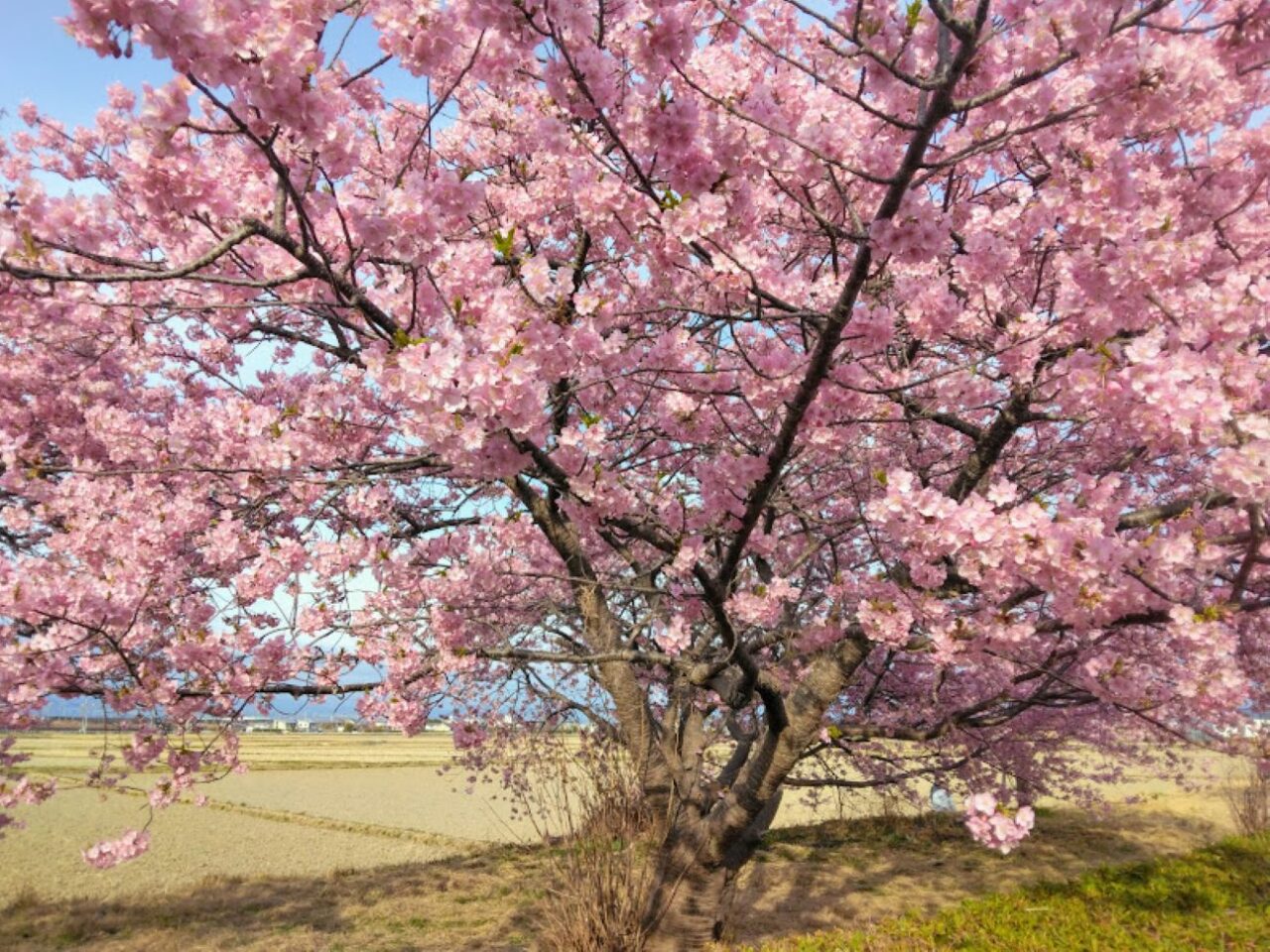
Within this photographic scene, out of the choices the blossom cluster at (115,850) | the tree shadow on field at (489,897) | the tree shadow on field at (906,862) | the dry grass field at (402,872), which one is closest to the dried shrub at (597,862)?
the tree shadow on field at (489,897)

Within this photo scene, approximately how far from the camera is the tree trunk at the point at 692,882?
517 centimetres

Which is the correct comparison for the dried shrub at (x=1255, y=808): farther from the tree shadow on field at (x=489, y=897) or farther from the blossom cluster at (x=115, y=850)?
the blossom cluster at (x=115, y=850)

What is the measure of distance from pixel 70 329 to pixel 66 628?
9.80ft

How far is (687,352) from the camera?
14.1ft

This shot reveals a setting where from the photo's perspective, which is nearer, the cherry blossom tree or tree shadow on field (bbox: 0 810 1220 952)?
the cherry blossom tree

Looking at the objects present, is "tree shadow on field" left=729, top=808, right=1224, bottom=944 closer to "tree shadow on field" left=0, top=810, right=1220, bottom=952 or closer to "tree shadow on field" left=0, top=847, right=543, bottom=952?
"tree shadow on field" left=0, top=810, right=1220, bottom=952

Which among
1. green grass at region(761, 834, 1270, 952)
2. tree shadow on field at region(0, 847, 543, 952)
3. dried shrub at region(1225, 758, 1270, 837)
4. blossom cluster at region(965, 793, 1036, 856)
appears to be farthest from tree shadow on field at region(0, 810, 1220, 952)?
blossom cluster at region(965, 793, 1036, 856)

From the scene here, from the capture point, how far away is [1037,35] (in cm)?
271

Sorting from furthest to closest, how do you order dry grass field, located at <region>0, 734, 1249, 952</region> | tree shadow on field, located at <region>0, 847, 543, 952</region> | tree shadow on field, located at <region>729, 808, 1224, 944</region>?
tree shadow on field, located at <region>729, 808, 1224, 944</region> < dry grass field, located at <region>0, 734, 1249, 952</region> < tree shadow on field, located at <region>0, 847, 543, 952</region>

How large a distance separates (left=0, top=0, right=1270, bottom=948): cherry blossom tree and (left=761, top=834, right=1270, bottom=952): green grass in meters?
1.09

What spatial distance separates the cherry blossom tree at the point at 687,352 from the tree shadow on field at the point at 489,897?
7.28 feet

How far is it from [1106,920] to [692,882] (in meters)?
2.72

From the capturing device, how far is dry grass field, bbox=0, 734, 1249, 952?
744cm

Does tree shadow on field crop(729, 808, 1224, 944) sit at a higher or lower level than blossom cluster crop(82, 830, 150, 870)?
lower
